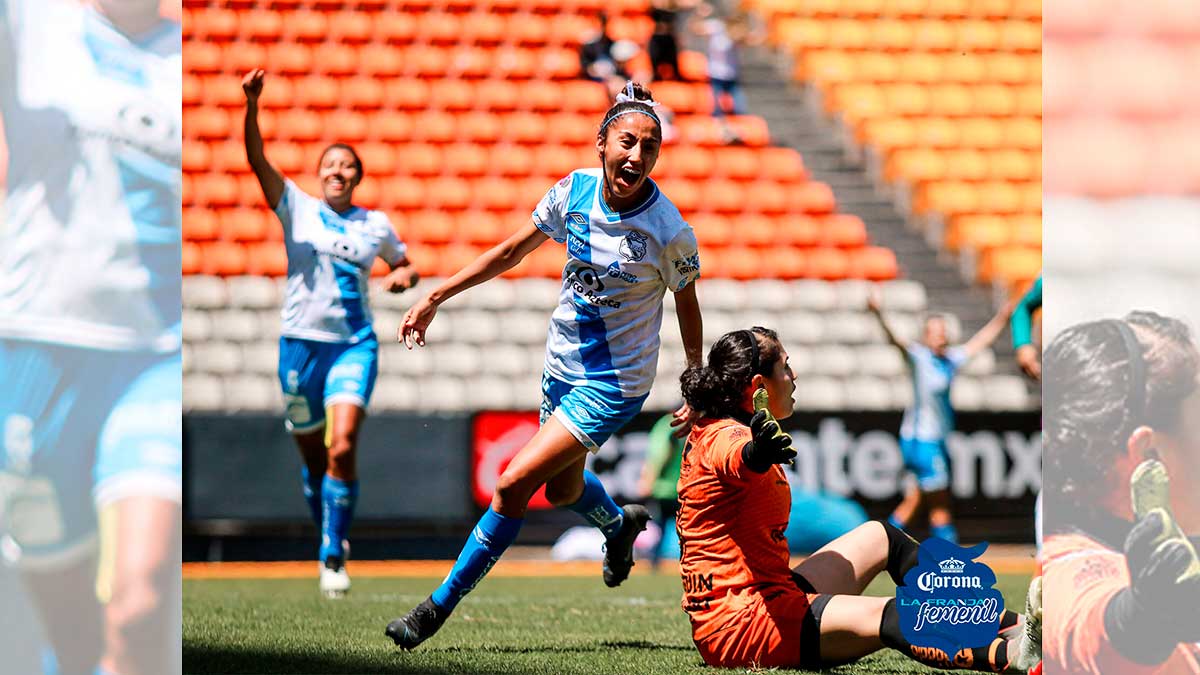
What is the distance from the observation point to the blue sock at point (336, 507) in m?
7.41

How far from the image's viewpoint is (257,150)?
24.2 ft

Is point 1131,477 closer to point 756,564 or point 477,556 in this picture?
point 756,564

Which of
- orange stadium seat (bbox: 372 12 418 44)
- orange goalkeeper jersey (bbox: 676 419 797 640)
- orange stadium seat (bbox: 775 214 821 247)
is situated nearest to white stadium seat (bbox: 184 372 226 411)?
orange stadium seat (bbox: 372 12 418 44)

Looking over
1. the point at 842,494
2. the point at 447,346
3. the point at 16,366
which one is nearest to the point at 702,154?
the point at 447,346

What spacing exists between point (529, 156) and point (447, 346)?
2475 mm

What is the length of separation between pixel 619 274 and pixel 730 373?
71 centimetres

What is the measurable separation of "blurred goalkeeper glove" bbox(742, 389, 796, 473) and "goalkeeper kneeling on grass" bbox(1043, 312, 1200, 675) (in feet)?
2.45

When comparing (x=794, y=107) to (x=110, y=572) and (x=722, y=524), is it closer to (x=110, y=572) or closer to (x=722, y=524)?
(x=722, y=524)

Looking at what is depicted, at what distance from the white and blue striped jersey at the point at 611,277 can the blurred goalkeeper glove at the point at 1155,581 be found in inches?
75.7

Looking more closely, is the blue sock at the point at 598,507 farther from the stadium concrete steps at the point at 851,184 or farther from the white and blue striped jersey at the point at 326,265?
the stadium concrete steps at the point at 851,184

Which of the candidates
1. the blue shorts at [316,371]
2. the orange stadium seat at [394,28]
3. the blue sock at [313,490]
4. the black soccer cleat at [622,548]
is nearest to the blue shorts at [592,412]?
the black soccer cleat at [622,548]

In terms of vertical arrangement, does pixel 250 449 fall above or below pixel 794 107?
below

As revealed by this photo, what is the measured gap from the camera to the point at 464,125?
49.4 ft

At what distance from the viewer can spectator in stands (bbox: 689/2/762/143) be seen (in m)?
15.2
